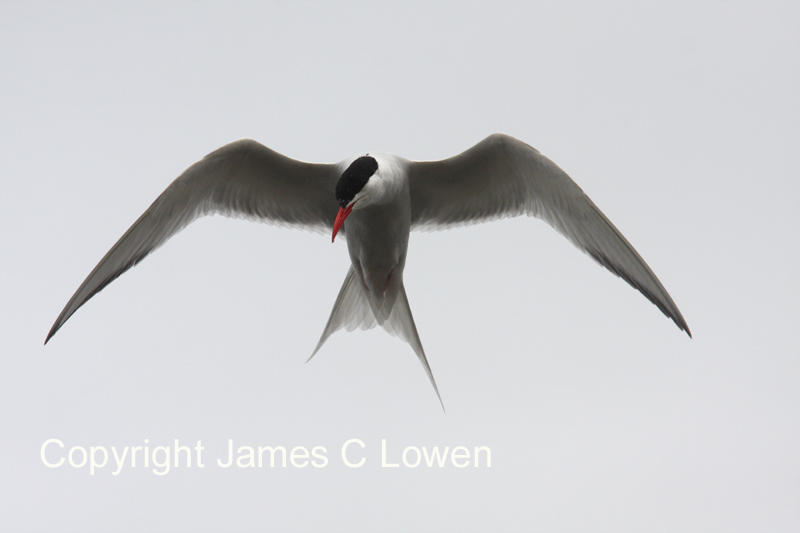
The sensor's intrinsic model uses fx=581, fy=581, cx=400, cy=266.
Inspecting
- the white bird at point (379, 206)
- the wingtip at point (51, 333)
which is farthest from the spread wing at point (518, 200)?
the wingtip at point (51, 333)

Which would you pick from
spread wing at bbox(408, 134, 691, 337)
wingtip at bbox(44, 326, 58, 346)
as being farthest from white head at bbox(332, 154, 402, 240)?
wingtip at bbox(44, 326, 58, 346)

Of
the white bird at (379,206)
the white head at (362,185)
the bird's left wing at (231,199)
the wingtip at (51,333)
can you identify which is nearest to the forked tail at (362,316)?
the white bird at (379,206)

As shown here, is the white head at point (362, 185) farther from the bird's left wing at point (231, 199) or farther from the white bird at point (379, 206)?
the bird's left wing at point (231, 199)

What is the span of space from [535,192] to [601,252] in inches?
17.2

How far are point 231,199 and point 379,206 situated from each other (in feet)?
2.84

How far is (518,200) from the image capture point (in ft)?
9.57

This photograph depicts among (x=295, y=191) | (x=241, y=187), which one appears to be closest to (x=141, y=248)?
(x=241, y=187)

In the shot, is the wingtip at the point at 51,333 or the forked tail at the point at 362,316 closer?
the wingtip at the point at 51,333

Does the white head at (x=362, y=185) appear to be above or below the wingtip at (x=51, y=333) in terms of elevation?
above

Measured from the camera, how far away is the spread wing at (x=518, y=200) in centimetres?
252

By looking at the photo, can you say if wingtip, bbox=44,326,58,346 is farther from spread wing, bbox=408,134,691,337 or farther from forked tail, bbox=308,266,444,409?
spread wing, bbox=408,134,691,337

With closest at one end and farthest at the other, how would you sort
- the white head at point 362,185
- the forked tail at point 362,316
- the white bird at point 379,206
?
1. the white head at point 362,185
2. the white bird at point 379,206
3. the forked tail at point 362,316

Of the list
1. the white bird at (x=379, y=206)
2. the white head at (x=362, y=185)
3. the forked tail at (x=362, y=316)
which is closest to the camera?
the white head at (x=362, y=185)

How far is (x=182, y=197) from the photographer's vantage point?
2.65 m
